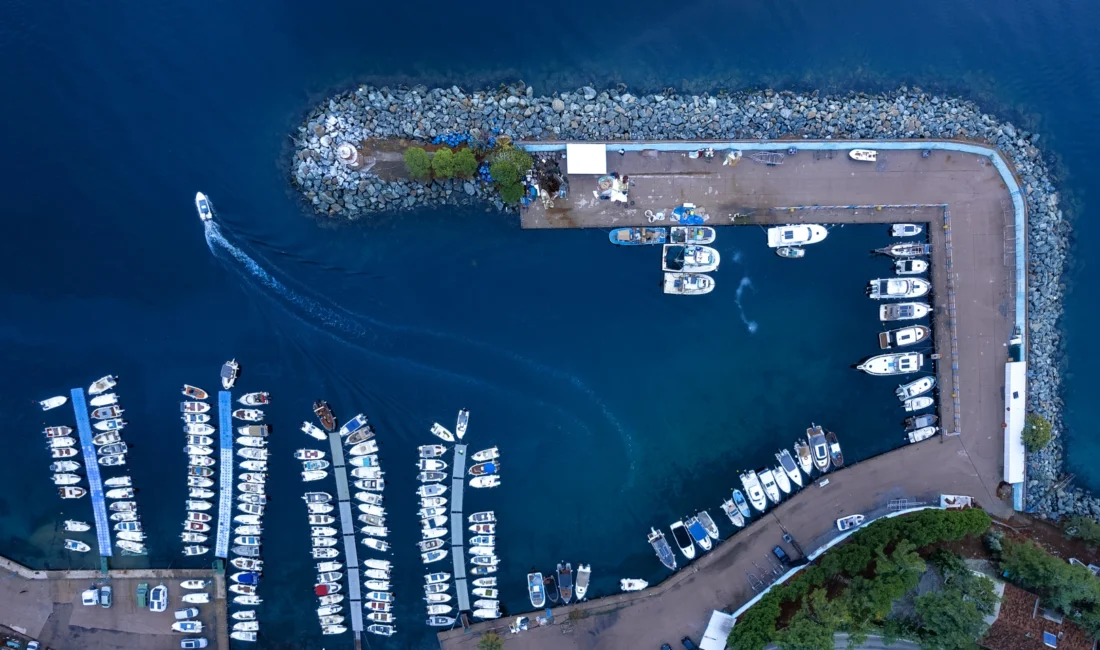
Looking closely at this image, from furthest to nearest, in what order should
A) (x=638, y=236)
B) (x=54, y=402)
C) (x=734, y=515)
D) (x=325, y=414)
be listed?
(x=54, y=402) < (x=734, y=515) < (x=325, y=414) < (x=638, y=236)

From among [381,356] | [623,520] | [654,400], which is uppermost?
[381,356]

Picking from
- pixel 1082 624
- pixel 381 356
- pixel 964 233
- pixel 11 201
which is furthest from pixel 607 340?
pixel 11 201

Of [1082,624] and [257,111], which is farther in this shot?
[257,111]

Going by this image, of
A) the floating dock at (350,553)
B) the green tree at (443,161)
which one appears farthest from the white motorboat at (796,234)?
the floating dock at (350,553)

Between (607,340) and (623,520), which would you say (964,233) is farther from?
(623,520)

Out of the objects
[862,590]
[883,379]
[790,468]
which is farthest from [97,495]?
[883,379]

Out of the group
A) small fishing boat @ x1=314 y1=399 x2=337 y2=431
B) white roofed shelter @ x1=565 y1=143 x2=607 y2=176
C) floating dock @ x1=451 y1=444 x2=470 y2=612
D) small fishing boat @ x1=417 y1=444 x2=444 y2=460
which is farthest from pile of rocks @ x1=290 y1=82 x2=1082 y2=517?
A: floating dock @ x1=451 y1=444 x2=470 y2=612

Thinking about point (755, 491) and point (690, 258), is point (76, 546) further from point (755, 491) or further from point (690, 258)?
point (755, 491)
